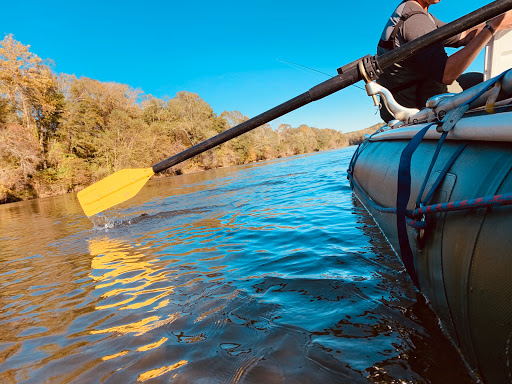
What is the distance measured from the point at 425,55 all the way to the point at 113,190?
408cm

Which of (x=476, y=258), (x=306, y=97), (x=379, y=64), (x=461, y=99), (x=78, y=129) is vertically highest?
(x=78, y=129)

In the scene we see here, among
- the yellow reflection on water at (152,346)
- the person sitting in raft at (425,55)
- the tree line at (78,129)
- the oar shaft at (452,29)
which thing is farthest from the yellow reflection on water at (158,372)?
the tree line at (78,129)

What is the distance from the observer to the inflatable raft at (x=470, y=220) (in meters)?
0.78

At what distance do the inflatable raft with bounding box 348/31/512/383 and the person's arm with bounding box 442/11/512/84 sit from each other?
1.35 meters

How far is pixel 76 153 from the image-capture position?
3209 centimetres

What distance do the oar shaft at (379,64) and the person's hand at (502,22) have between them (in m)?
0.55

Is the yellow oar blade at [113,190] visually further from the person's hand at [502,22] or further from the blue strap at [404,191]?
the person's hand at [502,22]

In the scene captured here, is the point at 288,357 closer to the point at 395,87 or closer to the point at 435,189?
the point at 435,189

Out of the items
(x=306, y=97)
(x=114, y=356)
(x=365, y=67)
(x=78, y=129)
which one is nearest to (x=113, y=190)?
(x=114, y=356)

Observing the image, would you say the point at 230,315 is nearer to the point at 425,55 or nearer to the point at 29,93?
the point at 425,55

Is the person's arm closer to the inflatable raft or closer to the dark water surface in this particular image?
the inflatable raft

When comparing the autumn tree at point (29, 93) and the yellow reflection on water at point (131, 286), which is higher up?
the autumn tree at point (29, 93)

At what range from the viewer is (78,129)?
31734mm

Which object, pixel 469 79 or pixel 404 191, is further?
pixel 469 79
